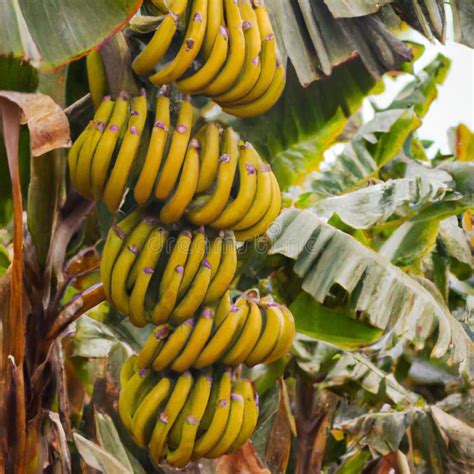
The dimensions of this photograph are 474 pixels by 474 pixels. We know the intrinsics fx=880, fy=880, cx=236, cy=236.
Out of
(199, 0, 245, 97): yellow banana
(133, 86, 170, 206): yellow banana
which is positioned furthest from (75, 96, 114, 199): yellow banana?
(199, 0, 245, 97): yellow banana

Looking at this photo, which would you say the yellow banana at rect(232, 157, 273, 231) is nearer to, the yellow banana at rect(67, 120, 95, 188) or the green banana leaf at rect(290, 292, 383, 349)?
the yellow banana at rect(67, 120, 95, 188)

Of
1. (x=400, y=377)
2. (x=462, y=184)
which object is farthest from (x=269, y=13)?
(x=400, y=377)

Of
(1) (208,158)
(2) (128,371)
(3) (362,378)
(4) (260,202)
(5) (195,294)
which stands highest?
(1) (208,158)

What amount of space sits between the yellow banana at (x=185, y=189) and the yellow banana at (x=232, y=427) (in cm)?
44

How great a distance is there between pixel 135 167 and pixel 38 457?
2.39 ft

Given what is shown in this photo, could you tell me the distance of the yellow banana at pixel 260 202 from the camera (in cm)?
204

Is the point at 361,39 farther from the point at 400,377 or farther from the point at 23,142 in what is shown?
the point at 400,377

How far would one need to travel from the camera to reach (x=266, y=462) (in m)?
2.92

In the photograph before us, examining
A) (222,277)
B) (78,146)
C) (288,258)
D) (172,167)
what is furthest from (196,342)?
(288,258)

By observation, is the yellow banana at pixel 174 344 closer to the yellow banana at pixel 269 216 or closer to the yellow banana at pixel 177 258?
the yellow banana at pixel 177 258

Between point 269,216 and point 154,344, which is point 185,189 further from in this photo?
point 154,344

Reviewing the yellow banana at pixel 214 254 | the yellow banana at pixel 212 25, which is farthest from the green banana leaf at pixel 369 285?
the yellow banana at pixel 212 25

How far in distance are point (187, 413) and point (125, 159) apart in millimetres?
585

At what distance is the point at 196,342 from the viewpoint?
1.98m
